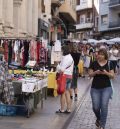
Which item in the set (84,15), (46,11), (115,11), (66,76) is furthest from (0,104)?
(84,15)

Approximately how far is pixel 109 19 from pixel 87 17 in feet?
45.1

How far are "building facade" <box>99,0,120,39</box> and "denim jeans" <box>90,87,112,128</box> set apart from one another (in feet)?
189

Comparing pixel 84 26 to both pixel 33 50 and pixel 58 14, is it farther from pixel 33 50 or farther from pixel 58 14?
pixel 33 50

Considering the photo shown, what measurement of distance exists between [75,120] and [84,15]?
73447 millimetres

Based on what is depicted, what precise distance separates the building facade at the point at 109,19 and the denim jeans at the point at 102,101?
57635mm

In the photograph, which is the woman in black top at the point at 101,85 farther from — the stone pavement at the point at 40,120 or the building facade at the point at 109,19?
the building facade at the point at 109,19

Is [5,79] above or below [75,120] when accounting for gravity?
above

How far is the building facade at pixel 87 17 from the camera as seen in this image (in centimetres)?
8156

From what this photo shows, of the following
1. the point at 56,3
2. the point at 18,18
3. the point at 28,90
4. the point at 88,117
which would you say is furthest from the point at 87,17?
the point at 28,90

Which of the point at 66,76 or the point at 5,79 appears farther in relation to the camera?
the point at 66,76

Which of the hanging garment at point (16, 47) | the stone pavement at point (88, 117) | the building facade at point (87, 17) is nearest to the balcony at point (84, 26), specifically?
the building facade at point (87, 17)

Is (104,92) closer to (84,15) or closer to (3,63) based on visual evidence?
(3,63)

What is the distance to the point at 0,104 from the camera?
37.9ft

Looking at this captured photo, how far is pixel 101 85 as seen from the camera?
9.98 m
